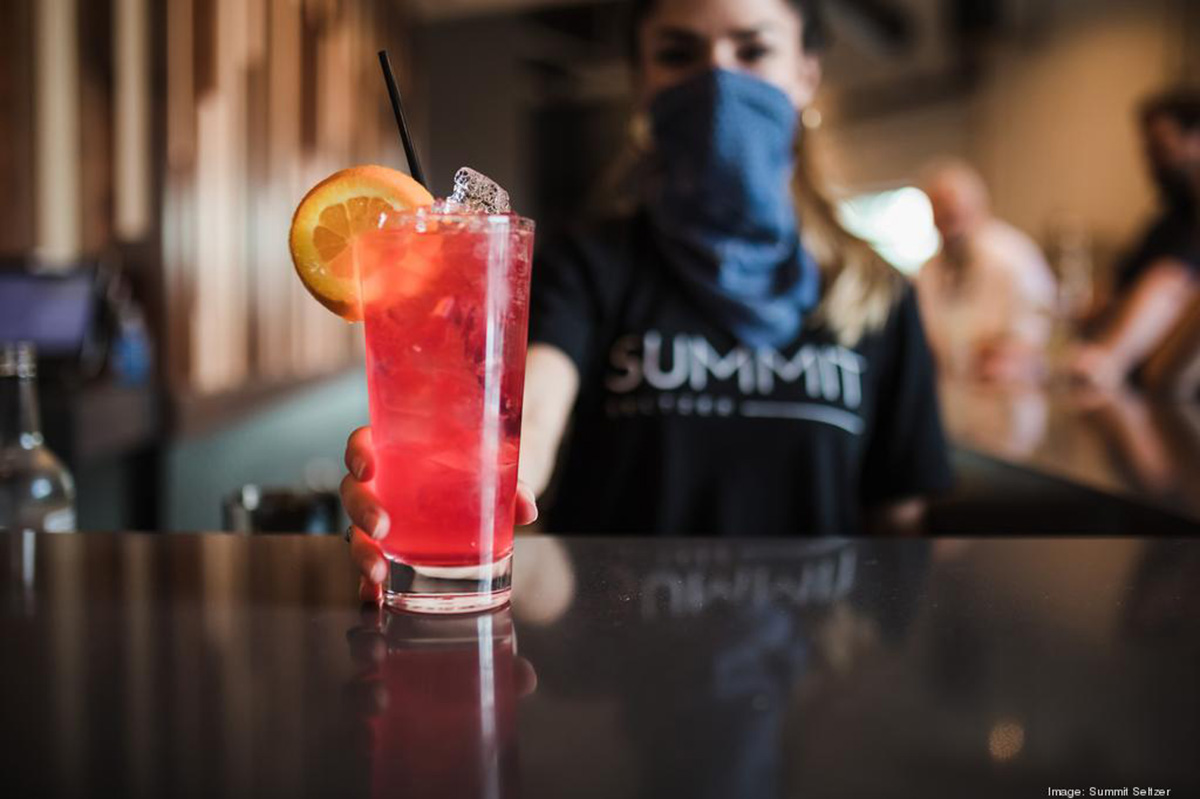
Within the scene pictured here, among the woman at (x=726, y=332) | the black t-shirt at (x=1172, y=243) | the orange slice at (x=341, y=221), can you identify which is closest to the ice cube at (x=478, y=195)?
the orange slice at (x=341, y=221)

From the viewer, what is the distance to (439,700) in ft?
1.48

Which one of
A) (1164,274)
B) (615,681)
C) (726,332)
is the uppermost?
(1164,274)

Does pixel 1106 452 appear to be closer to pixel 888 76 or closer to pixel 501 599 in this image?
pixel 501 599

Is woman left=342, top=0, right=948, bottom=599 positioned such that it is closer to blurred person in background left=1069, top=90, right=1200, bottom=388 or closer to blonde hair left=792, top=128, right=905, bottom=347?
blonde hair left=792, top=128, right=905, bottom=347

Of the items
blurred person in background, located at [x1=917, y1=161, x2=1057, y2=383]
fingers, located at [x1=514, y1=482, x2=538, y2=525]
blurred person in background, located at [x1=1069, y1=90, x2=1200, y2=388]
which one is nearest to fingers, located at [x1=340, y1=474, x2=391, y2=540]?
fingers, located at [x1=514, y1=482, x2=538, y2=525]

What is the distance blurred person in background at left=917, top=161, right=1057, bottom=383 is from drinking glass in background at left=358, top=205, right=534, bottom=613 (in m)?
3.46

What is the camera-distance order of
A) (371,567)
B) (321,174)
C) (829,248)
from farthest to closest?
(321,174) < (829,248) < (371,567)

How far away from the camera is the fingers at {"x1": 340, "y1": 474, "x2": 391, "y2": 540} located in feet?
2.06

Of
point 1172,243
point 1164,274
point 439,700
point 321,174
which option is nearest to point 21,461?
point 439,700

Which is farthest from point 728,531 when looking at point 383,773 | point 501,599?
point 383,773

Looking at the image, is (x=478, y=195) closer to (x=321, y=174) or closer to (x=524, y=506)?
(x=524, y=506)

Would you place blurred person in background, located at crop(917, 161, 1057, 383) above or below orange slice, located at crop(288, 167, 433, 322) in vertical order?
above

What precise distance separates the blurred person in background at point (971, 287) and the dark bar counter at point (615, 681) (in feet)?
11.1

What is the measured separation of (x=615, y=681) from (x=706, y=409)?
1.00m
